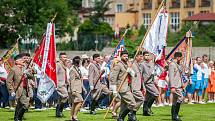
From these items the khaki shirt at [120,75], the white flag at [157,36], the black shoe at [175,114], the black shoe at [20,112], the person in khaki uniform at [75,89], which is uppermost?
the white flag at [157,36]

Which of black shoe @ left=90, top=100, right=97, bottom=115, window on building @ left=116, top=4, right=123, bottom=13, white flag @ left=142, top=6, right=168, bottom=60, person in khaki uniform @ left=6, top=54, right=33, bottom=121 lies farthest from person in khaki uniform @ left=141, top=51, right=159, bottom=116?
window on building @ left=116, top=4, right=123, bottom=13

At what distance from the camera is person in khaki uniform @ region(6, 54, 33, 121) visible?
73.9 ft

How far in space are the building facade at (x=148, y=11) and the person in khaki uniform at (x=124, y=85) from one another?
69233 millimetres

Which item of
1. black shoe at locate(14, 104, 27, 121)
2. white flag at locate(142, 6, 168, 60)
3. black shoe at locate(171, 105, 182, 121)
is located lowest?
black shoe at locate(171, 105, 182, 121)

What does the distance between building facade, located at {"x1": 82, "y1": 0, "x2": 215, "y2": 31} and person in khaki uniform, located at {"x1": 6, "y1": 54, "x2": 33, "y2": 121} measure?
69007 mm

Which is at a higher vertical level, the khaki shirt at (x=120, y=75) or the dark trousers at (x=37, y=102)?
the khaki shirt at (x=120, y=75)

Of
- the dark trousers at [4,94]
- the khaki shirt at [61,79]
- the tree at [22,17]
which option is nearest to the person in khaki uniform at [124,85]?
the khaki shirt at [61,79]

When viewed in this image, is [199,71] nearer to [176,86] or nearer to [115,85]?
[176,86]

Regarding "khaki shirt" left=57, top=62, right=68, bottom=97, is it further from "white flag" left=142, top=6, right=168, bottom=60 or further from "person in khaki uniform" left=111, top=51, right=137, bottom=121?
"person in khaki uniform" left=111, top=51, right=137, bottom=121

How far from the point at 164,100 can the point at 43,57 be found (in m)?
7.35

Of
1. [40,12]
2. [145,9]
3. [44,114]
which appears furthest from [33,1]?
[44,114]

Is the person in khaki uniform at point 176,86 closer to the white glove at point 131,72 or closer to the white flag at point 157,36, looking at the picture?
the white flag at point 157,36

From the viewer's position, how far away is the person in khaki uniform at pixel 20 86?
22.5 metres

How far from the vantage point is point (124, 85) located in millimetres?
21969
